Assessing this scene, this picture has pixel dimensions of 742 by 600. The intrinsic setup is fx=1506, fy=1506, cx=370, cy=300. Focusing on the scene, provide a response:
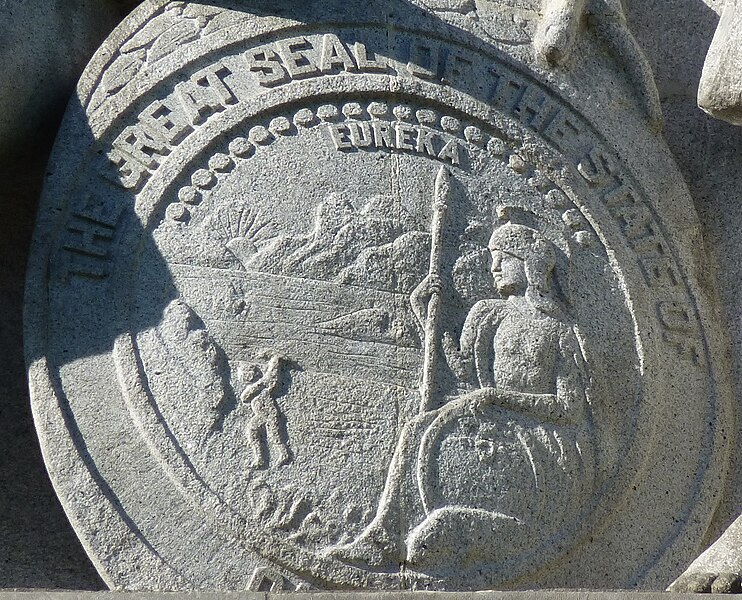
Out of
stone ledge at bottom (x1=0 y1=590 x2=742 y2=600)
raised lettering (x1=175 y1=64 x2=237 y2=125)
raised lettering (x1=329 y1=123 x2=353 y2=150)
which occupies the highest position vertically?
raised lettering (x1=175 y1=64 x2=237 y2=125)

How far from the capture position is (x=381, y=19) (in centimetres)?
421

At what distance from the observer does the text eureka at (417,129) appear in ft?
13.0

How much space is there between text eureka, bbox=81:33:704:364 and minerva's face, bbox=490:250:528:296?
0.99 ft

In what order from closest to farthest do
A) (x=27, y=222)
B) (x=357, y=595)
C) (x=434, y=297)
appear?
(x=357, y=595) → (x=434, y=297) → (x=27, y=222)

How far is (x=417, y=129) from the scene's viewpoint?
407 centimetres

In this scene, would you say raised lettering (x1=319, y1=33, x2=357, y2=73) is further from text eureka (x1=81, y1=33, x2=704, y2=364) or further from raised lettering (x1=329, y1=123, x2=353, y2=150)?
raised lettering (x1=329, y1=123, x2=353, y2=150)

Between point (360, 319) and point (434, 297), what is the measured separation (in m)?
0.20

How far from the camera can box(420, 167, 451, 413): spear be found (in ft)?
12.4

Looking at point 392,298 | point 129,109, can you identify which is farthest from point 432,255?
point 129,109

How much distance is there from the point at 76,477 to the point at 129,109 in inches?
39.4

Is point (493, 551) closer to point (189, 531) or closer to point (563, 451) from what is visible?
point (563, 451)

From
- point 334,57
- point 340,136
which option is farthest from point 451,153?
point 334,57

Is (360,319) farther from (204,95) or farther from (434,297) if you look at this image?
(204,95)

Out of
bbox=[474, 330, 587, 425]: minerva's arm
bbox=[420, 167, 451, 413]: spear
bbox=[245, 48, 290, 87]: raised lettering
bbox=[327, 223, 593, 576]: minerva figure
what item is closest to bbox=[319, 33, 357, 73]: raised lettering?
bbox=[245, 48, 290, 87]: raised lettering
